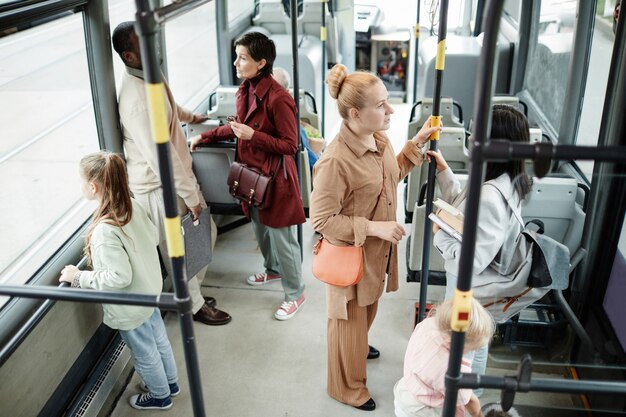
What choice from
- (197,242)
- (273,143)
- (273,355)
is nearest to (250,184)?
(273,143)

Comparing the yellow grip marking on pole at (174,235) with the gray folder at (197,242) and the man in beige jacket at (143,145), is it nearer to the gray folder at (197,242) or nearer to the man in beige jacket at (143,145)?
the man in beige jacket at (143,145)

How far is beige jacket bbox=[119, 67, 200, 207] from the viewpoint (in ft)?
10.9

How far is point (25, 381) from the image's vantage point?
2854 mm

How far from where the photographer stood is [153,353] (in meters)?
3.28

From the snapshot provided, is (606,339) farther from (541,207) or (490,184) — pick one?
(490,184)

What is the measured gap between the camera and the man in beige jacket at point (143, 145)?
129 inches

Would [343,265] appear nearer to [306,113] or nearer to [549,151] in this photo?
[549,151]

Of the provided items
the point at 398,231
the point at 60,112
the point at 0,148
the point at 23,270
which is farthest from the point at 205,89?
the point at 398,231

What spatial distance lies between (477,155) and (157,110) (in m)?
0.79

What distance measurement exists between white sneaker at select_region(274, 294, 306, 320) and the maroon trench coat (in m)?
0.62

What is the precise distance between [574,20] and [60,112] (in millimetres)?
4042

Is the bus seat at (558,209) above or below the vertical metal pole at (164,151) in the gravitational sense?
below

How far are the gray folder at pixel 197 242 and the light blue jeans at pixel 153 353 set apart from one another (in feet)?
1.78

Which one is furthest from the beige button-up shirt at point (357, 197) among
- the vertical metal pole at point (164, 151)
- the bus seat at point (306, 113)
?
the bus seat at point (306, 113)
